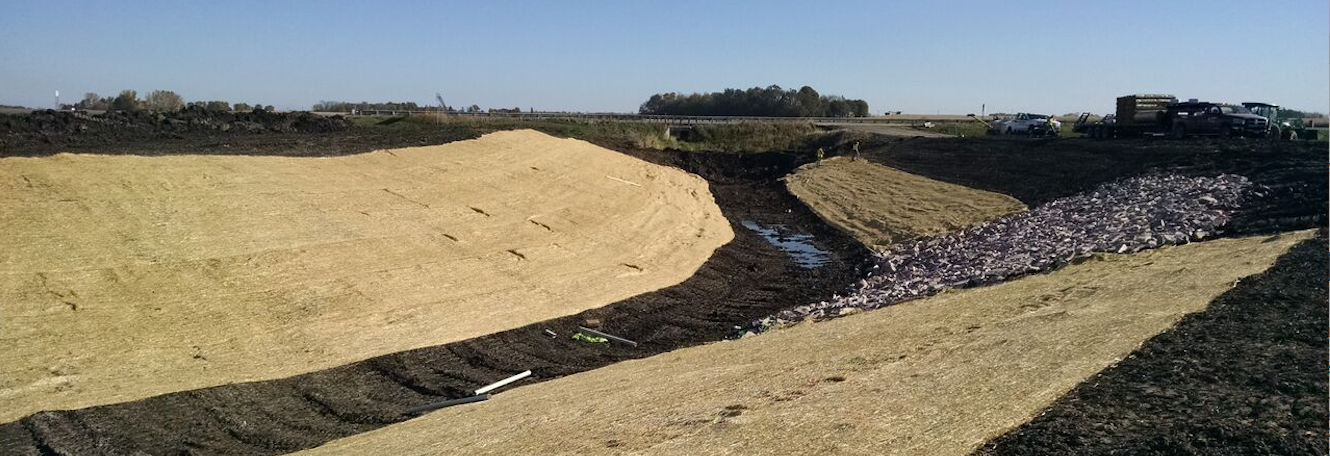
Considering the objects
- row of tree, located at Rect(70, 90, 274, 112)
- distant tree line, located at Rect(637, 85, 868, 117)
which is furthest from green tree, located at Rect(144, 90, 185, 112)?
distant tree line, located at Rect(637, 85, 868, 117)

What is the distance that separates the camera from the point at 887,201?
33.6 meters

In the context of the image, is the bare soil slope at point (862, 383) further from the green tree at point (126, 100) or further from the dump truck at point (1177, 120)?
the green tree at point (126, 100)

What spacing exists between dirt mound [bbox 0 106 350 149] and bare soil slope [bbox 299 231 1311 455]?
16445mm

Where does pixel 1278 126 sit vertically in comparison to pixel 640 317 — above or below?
above

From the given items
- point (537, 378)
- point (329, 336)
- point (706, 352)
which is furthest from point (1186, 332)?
point (329, 336)

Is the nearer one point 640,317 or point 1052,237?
point 640,317

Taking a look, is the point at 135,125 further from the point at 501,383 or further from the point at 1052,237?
the point at 1052,237

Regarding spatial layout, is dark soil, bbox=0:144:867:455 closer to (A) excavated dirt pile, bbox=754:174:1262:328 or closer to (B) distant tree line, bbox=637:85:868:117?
(A) excavated dirt pile, bbox=754:174:1262:328

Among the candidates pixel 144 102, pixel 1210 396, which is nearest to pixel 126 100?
pixel 144 102

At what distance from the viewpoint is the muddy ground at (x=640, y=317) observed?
34.7 ft

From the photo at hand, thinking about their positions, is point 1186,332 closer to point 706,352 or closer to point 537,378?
point 706,352

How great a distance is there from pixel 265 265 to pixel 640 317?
7079mm

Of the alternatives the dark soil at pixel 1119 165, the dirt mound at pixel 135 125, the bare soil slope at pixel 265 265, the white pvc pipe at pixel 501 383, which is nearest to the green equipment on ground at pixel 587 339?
the bare soil slope at pixel 265 265

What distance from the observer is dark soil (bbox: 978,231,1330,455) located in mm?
7078
